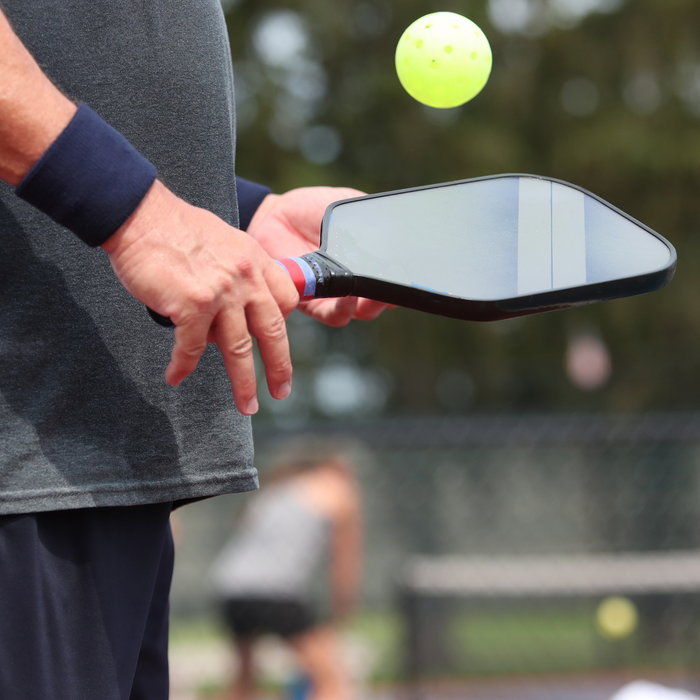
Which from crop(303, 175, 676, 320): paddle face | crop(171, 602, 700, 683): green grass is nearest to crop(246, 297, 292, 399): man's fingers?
crop(303, 175, 676, 320): paddle face

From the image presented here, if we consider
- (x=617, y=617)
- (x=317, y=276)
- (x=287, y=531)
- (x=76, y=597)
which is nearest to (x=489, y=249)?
(x=317, y=276)

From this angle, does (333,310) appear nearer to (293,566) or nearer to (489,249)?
(489,249)

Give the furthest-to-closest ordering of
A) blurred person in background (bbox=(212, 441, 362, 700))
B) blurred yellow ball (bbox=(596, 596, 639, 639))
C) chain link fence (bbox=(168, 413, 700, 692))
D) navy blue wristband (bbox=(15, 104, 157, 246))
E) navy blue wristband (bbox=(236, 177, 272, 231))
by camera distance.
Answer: blurred yellow ball (bbox=(596, 596, 639, 639)), chain link fence (bbox=(168, 413, 700, 692)), blurred person in background (bbox=(212, 441, 362, 700)), navy blue wristband (bbox=(236, 177, 272, 231)), navy blue wristband (bbox=(15, 104, 157, 246))

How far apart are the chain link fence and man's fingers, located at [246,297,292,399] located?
4109 millimetres

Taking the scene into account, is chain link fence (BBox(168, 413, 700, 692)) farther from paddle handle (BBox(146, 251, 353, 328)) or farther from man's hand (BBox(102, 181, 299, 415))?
man's hand (BBox(102, 181, 299, 415))

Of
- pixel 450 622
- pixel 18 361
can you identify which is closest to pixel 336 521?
pixel 450 622

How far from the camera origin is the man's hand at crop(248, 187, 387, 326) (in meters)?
1.51

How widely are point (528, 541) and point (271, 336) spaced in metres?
5.20

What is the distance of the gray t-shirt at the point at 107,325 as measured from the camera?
3.63ft

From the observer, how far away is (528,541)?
5828 millimetres

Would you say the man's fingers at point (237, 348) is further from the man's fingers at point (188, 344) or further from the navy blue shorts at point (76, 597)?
the navy blue shorts at point (76, 597)

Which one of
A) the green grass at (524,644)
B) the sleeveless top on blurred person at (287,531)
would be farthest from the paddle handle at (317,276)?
the green grass at (524,644)

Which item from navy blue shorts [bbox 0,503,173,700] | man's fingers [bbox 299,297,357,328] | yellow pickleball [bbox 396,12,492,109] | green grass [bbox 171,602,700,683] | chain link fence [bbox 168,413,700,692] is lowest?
green grass [bbox 171,602,700,683]

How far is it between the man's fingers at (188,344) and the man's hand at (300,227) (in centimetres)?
51
